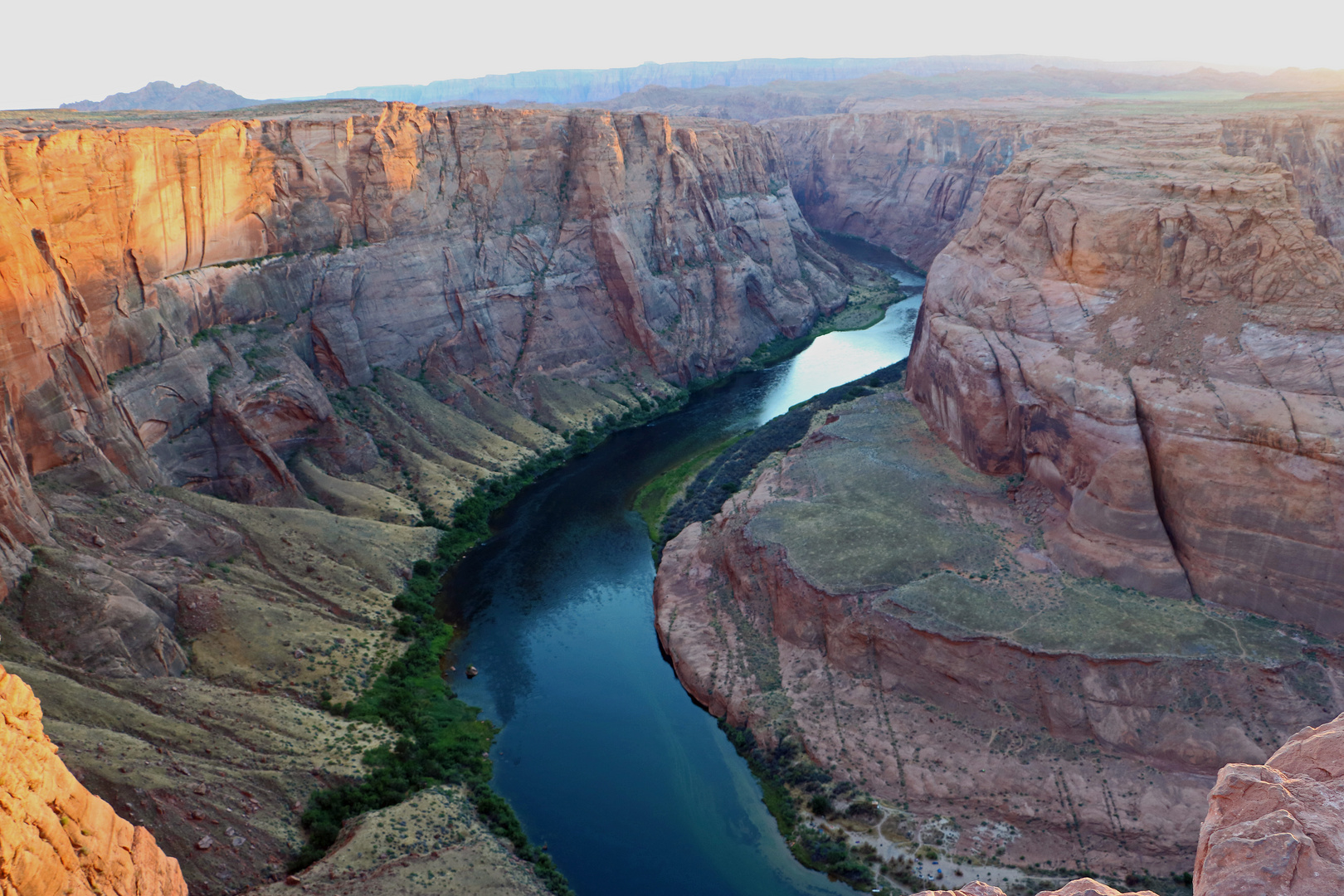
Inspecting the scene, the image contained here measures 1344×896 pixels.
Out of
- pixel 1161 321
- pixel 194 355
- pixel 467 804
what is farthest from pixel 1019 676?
pixel 194 355

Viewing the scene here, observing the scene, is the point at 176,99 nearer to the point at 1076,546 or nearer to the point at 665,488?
the point at 665,488

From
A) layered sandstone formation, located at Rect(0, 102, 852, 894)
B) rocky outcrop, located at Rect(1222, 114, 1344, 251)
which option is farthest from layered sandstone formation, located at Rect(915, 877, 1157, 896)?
rocky outcrop, located at Rect(1222, 114, 1344, 251)

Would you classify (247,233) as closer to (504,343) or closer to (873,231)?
(504,343)

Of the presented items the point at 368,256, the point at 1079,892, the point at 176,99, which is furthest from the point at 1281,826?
the point at 176,99

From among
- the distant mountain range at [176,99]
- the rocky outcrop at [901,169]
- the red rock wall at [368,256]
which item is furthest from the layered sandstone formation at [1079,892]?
the distant mountain range at [176,99]

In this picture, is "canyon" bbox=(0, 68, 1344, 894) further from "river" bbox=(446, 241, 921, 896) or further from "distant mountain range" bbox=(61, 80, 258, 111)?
"distant mountain range" bbox=(61, 80, 258, 111)

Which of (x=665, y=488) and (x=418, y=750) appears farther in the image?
(x=665, y=488)

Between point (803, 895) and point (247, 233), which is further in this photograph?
point (247, 233)
